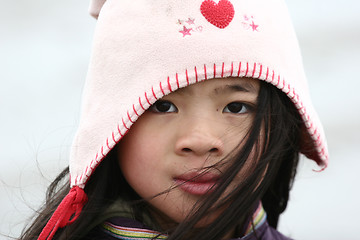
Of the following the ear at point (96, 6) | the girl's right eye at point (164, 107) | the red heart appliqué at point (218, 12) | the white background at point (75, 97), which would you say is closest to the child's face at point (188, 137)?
the girl's right eye at point (164, 107)

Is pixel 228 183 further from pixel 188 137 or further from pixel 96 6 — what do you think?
pixel 96 6

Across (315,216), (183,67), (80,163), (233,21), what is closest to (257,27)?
(233,21)

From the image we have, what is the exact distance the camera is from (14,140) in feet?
5.43

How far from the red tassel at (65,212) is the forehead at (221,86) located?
27 cm

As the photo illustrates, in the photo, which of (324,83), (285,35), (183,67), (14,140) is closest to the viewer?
(183,67)

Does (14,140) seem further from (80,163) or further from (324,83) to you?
(324,83)

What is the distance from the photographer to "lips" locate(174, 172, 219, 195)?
96 cm

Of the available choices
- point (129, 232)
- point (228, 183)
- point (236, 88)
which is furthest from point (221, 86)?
point (129, 232)

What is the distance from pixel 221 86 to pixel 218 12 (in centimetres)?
13

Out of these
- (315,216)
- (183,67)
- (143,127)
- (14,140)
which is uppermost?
(183,67)

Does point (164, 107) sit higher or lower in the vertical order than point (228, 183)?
higher

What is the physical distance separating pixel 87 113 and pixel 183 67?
0.70ft

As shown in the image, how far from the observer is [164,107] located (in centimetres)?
98

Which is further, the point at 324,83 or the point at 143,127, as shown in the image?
the point at 324,83
